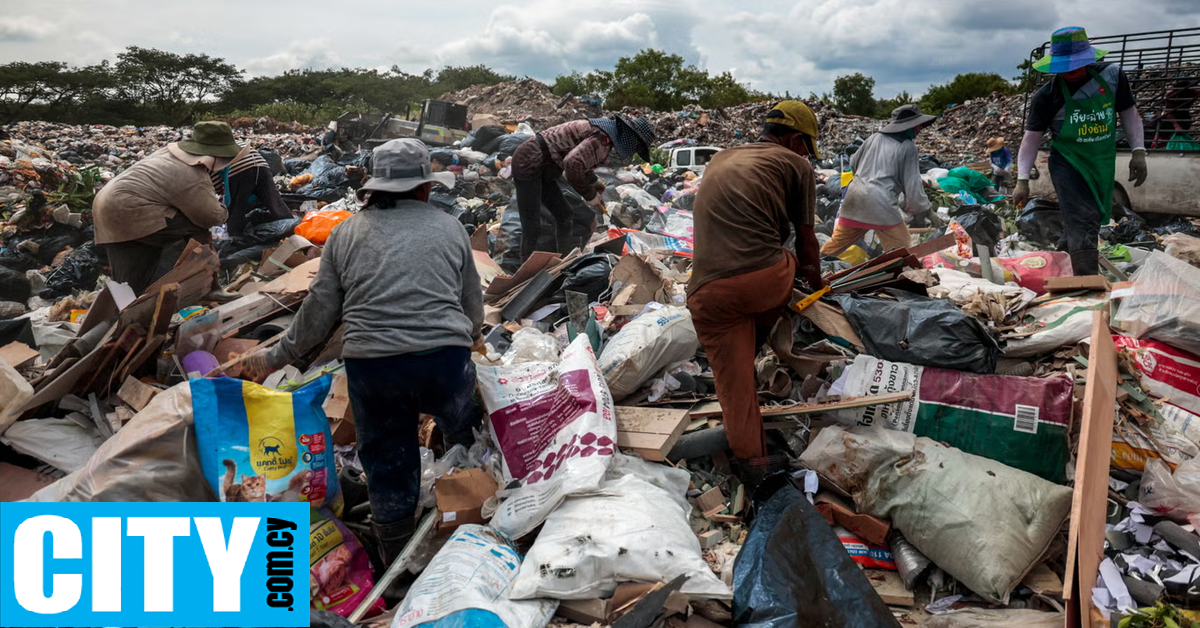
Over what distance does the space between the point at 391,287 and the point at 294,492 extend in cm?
82

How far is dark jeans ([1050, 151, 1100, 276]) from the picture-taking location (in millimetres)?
3949

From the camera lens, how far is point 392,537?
2.54 metres

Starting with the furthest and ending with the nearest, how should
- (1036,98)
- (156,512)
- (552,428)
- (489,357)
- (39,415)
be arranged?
(1036,98), (489,357), (39,415), (552,428), (156,512)

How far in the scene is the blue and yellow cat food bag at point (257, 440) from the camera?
236 cm

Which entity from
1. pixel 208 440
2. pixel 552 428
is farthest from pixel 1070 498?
pixel 208 440

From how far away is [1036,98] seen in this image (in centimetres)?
405

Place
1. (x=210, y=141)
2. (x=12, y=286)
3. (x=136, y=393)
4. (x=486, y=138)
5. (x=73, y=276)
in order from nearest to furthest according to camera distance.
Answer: (x=136, y=393) → (x=210, y=141) → (x=12, y=286) → (x=73, y=276) → (x=486, y=138)

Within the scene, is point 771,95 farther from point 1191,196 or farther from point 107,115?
point 107,115

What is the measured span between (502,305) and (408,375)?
1926 millimetres

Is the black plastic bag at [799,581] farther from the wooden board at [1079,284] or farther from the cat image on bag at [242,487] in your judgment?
the wooden board at [1079,284]

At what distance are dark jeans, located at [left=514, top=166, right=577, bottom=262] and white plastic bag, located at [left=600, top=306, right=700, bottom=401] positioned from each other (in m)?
2.08

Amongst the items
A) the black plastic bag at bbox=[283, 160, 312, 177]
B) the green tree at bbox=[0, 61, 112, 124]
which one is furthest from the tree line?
the black plastic bag at bbox=[283, 160, 312, 177]

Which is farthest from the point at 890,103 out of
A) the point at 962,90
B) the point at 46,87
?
the point at 46,87

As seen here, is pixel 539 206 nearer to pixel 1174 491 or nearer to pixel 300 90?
pixel 1174 491
